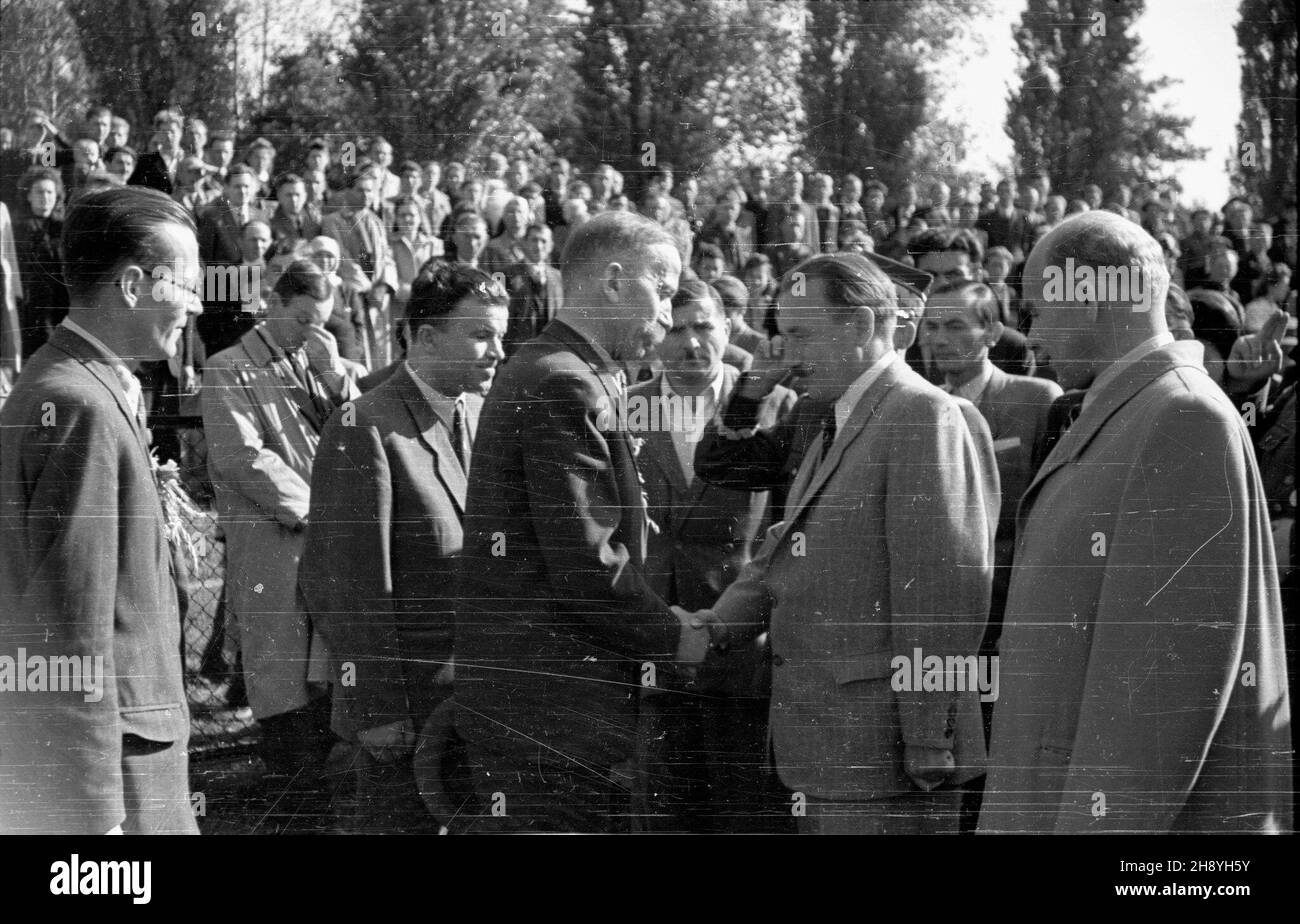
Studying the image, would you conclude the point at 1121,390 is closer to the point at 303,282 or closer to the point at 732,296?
the point at 732,296

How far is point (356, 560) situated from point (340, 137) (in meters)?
0.86

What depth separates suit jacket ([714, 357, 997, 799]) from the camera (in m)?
3.10

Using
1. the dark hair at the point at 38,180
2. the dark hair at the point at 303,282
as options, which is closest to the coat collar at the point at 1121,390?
the dark hair at the point at 303,282

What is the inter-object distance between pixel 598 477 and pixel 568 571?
0.19 meters

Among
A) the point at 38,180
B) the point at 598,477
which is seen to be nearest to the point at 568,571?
the point at 598,477

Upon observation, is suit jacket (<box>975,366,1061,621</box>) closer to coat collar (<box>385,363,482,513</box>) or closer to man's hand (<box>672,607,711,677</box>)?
man's hand (<box>672,607,711,677</box>)

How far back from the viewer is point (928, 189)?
10.6 feet

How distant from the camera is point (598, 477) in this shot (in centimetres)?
310

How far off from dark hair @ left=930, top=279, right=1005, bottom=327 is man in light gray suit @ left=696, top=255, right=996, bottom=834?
0.14 meters

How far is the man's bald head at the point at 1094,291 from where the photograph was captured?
117 inches

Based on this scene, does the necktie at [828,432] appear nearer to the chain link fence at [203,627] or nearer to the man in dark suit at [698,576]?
the man in dark suit at [698,576]

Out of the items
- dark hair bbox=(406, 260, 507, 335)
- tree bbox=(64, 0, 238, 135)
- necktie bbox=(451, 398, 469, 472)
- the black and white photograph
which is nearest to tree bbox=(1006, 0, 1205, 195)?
the black and white photograph

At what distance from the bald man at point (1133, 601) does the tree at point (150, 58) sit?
1719 millimetres
